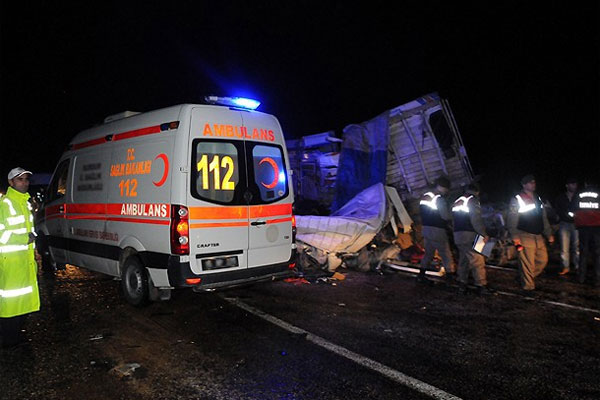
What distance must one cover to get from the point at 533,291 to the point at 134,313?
588 cm

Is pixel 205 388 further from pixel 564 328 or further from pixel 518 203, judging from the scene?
pixel 518 203

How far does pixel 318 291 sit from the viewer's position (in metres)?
6.71

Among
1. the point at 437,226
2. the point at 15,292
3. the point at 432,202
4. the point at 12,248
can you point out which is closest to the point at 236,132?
the point at 12,248

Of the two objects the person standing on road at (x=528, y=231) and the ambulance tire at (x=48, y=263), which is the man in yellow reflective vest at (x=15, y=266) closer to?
the ambulance tire at (x=48, y=263)

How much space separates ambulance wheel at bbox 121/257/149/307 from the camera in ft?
18.0

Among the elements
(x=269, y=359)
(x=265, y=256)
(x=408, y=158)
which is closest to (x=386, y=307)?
(x=265, y=256)

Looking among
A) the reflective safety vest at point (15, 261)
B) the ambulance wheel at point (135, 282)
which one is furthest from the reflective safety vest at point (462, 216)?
the reflective safety vest at point (15, 261)

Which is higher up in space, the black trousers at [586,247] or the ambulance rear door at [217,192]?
the ambulance rear door at [217,192]

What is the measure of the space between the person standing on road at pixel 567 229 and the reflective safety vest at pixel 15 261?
27.6ft

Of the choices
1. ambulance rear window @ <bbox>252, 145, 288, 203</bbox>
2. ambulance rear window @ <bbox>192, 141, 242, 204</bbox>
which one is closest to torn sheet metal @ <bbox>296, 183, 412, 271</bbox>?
ambulance rear window @ <bbox>252, 145, 288, 203</bbox>

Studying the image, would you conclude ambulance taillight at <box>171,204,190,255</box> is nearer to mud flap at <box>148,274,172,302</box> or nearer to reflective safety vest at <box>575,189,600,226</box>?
mud flap at <box>148,274,172,302</box>

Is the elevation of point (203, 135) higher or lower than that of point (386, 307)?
higher

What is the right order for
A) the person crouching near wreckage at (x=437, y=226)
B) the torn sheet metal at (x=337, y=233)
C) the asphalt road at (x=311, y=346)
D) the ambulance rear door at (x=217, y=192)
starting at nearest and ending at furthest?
the asphalt road at (x=311, y=346), the ambulance rear door at (x=217, y=192), the person crouching near wreckage at (x=437, y=226), the torn sheet metal at (x=337, y=233)

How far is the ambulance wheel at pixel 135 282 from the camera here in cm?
548
